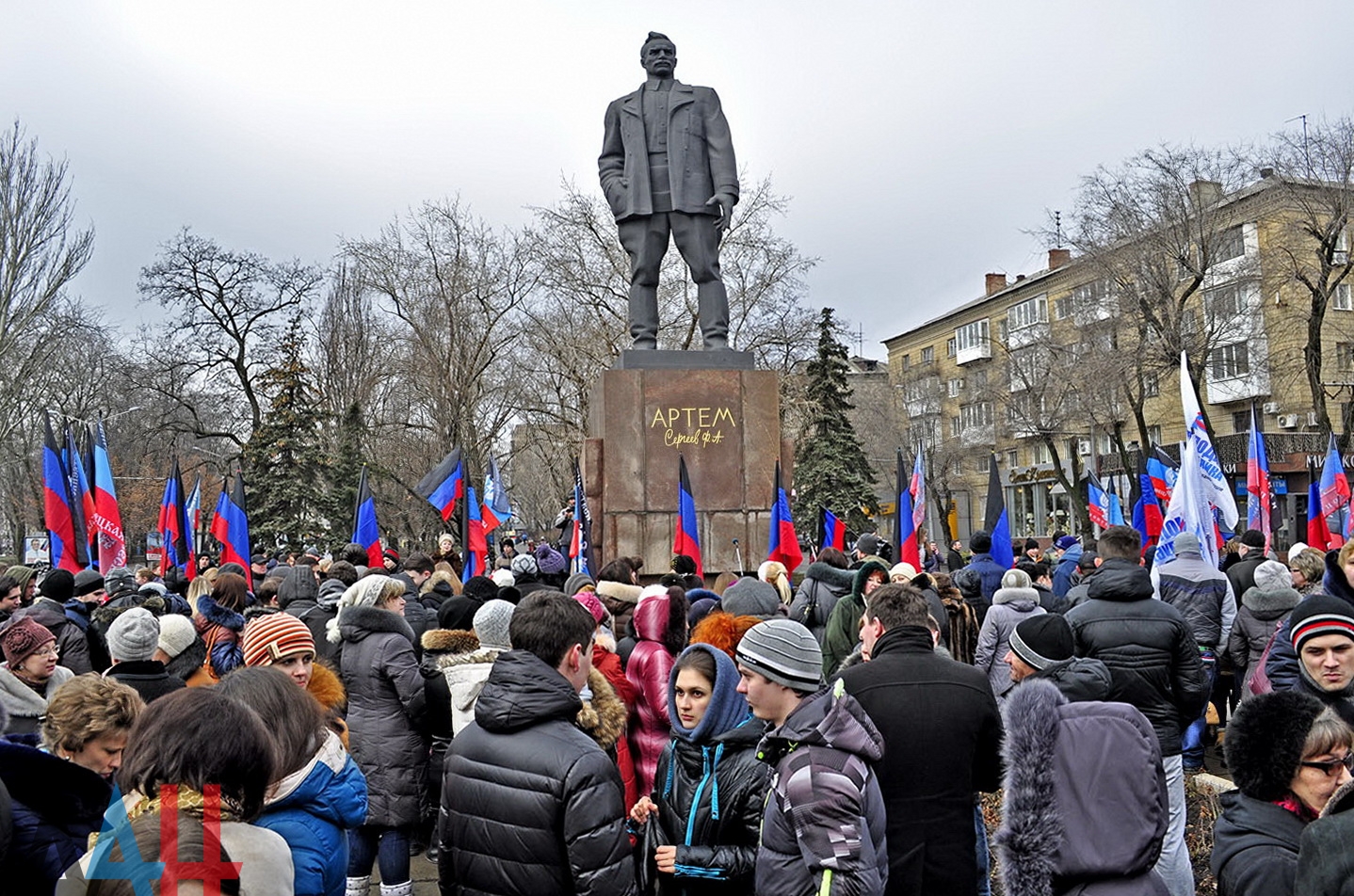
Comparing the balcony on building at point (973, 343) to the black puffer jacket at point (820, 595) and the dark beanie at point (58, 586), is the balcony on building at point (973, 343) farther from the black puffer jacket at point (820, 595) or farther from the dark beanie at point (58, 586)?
the dark beanie at point (58, 586)

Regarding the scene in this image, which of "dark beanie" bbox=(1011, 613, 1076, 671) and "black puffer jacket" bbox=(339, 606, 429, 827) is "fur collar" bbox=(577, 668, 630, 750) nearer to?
"dark beanie" bbox=(1011, 613, 1076, 671)

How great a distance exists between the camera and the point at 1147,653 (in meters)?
5.21

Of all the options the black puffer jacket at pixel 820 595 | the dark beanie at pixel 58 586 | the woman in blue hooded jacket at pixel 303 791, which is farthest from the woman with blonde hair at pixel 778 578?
the woman in blue hooded jacket at pixel 303 791

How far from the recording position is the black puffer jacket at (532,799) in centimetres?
310

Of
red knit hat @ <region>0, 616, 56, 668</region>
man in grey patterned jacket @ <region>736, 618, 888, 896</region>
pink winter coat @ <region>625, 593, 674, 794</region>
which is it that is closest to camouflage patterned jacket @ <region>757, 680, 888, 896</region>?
man in grey patterned jacket @ <region>736, 618, 888, 896</region>

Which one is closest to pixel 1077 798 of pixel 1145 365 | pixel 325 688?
pixel 325 688

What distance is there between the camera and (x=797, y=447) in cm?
3672

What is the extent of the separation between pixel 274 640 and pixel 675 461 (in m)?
8.02

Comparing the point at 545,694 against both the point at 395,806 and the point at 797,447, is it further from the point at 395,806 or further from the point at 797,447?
the point at 797,447

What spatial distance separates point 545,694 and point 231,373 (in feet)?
121

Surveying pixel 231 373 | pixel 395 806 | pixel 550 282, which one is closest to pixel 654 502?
pixel 395 806

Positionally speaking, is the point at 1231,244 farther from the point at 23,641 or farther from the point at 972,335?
the point at 23,641

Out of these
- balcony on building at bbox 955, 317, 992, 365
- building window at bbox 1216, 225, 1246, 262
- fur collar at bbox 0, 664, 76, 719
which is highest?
balcony on building at bbox 955, 317, 992, 365

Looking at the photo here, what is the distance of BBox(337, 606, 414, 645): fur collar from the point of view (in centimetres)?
532
